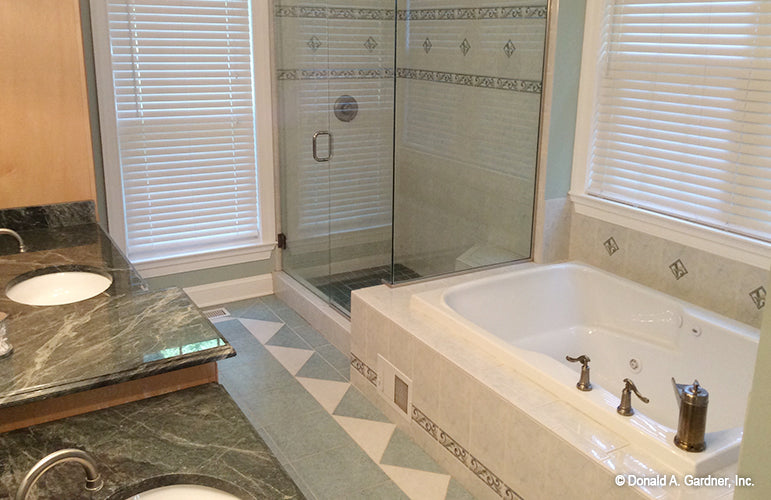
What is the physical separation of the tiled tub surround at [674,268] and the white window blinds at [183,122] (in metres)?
1.95

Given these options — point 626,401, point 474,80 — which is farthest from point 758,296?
point 474,80

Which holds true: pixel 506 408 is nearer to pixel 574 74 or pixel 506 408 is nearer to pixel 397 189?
pixel 397 189

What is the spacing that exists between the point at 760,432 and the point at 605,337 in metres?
2.10

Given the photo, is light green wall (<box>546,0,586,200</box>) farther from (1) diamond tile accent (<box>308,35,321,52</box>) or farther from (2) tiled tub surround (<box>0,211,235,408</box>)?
(2) tiled tub surround (<box>0,211,235,408</box>)

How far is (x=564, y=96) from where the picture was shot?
3.40 m

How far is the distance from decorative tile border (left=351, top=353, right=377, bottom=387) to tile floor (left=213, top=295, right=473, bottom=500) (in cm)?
10

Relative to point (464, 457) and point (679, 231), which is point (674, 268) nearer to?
point (679, 231)

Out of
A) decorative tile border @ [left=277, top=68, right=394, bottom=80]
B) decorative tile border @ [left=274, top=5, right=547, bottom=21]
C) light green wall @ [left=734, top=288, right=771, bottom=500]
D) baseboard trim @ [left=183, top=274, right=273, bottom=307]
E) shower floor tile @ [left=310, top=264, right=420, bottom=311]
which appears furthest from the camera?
baseboard trim @ [left=183, top=274, right=273, bottom=307]

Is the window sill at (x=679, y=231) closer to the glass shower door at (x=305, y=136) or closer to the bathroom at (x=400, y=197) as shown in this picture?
the bathroom at (x=400, y=197)

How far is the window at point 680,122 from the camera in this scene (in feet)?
8.95

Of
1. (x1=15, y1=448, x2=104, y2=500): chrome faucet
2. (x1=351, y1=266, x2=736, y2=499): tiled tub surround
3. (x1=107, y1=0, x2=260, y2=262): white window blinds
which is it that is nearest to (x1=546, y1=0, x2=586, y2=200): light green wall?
(x1=351, y1=266, x2=736, y2=499): tiled tub surround

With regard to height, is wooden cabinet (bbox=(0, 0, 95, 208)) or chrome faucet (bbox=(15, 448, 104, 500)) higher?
wooden cabinet (bbox=(0, 0, 95, 208))

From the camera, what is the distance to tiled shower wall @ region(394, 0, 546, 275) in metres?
3.34

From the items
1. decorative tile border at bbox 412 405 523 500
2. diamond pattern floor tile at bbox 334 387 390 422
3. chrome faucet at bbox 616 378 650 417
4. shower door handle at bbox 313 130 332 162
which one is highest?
shower door handle at bbox 313 130 332 162
